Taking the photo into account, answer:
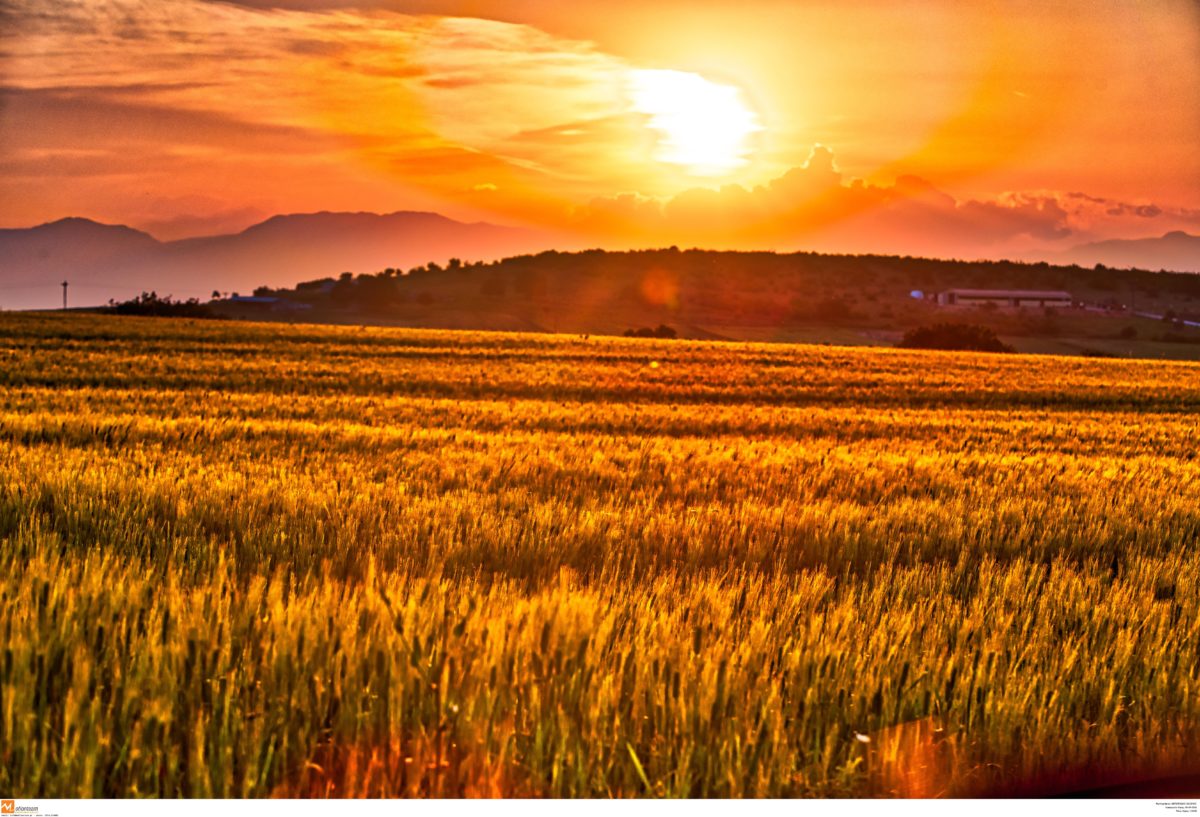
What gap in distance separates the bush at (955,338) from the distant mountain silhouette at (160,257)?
Answer: 4969 centimetres

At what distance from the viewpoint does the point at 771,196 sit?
9797mm

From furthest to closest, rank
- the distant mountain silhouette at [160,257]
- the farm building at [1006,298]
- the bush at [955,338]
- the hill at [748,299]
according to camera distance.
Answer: the farm building at [1006,298] → the hill at [748,299] → the bush at [955,338] → the distant mountain silhouette at [160,257]

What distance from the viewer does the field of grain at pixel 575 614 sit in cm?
314

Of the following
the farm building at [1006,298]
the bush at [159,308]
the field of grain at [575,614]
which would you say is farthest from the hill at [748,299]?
the field of grain at [575,614]

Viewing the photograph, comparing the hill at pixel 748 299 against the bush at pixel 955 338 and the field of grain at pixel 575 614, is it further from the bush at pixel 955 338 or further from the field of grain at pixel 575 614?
the field of grain at pixel 575 614

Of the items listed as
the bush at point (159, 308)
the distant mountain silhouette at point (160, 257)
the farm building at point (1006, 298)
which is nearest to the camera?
the distant mountain silhouette at point (160, 257)

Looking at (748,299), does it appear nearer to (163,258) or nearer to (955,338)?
(955,338)

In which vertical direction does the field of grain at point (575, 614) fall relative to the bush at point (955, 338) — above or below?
below

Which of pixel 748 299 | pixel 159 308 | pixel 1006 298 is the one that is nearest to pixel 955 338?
pixel 748 299

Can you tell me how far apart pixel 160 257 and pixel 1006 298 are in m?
114

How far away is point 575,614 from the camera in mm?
3830

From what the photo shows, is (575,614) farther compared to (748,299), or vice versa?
(748,299)

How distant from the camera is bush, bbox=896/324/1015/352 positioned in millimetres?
66625

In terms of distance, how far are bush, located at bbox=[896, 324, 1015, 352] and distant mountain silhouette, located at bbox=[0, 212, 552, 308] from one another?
4969 cm
